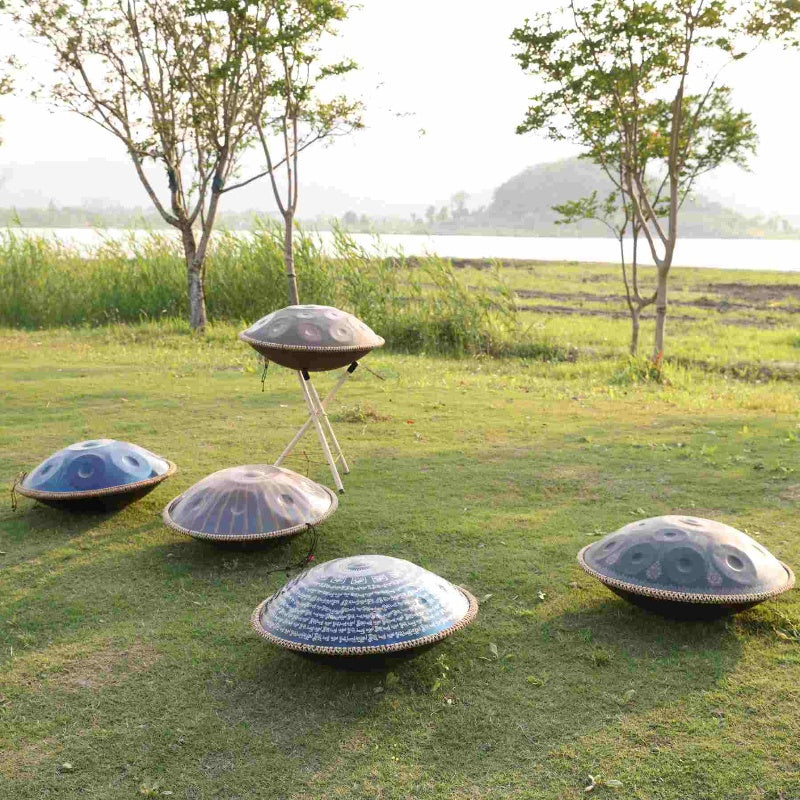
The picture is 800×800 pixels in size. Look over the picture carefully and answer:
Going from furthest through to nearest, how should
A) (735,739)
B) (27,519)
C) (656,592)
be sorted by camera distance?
(27,519)
(656,592)
(735,739)

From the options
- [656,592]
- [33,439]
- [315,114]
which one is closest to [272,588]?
[656,592]

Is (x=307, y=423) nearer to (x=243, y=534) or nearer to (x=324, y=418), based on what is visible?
(x=324, y=418)

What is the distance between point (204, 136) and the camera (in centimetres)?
1384

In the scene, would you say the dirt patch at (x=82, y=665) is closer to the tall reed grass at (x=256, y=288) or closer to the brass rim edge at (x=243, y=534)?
the brass rim edge at (x=243, y=534)

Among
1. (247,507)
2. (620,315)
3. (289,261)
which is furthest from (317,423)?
(620,315)

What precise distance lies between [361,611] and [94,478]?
7.71 feet

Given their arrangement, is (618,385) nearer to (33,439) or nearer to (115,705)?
(33,439)

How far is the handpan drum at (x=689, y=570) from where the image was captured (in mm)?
3529

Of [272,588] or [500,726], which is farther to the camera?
[272,588]

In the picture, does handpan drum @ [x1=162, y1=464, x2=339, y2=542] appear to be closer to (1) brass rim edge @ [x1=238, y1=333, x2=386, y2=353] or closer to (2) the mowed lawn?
(2) the mowed lawn

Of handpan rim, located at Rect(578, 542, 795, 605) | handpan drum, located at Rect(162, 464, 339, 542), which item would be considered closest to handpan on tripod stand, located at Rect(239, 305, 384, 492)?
handpan drum, located at Rect(162, 464, 339, 542)

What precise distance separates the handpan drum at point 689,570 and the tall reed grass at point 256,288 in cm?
923

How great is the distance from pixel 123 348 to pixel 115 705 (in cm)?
956

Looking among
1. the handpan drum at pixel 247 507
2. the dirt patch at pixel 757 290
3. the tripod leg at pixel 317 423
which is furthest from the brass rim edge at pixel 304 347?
the dirt patch at pixel 757 290
